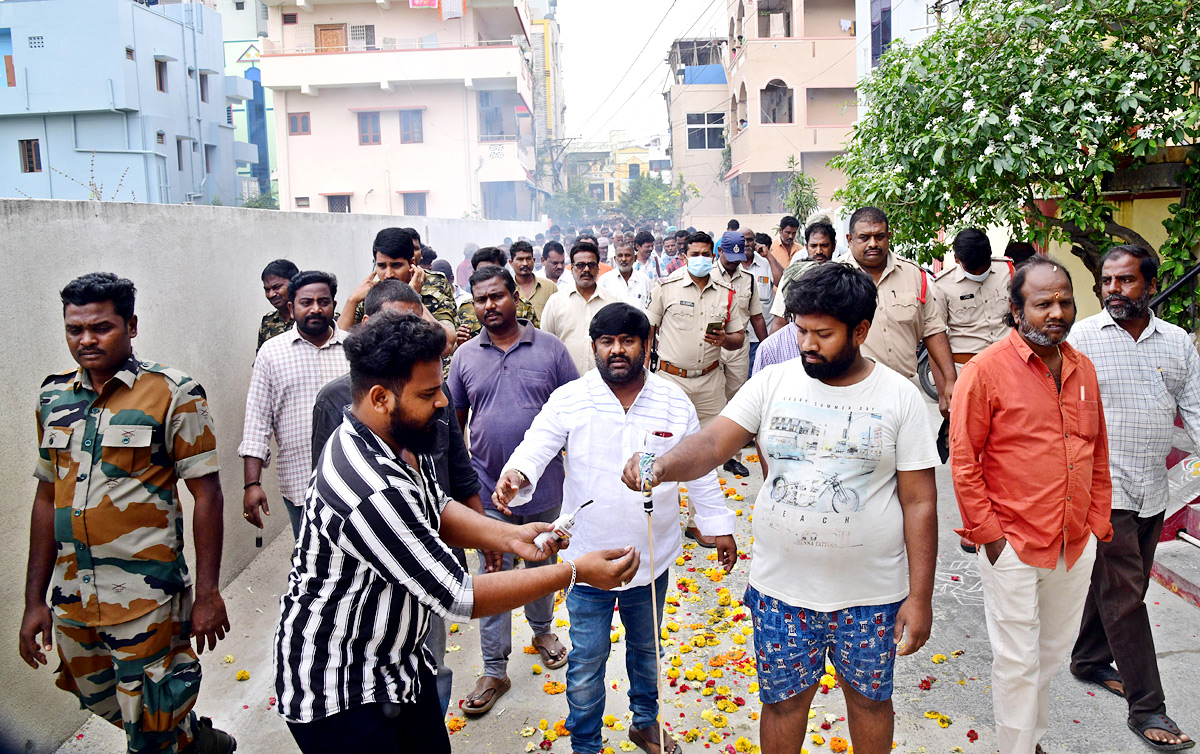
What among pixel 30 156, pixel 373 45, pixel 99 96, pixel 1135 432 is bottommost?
pixel 1135 432

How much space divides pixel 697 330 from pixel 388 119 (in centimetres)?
3343

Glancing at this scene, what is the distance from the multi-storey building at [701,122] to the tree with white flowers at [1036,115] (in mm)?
36504

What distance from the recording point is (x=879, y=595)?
326 cm

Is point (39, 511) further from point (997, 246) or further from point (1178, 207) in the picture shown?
point (997, 246)


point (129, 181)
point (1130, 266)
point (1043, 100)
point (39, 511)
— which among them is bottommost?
point (39, 511)

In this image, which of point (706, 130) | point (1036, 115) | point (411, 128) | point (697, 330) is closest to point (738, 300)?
point (697, 330)

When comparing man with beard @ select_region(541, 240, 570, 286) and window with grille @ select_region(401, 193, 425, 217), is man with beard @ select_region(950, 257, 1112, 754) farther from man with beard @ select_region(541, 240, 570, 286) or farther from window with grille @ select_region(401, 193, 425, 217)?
window with grille @ select_region(401, 193, 425, 217)

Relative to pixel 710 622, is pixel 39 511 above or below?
above

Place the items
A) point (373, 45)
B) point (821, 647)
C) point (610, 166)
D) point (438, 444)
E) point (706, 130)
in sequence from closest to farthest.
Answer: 1. point (821, 647)
2. point (438, 444)
3. point (373, 45)
4. point (706, 130)
5. point (610, 166)

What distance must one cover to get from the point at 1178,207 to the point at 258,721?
22.5ft

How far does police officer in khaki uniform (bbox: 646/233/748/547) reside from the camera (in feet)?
23.5

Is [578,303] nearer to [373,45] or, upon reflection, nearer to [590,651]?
[590,651]

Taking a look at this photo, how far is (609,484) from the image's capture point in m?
3.80

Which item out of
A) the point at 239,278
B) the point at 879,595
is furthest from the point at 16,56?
the point at 879,595
